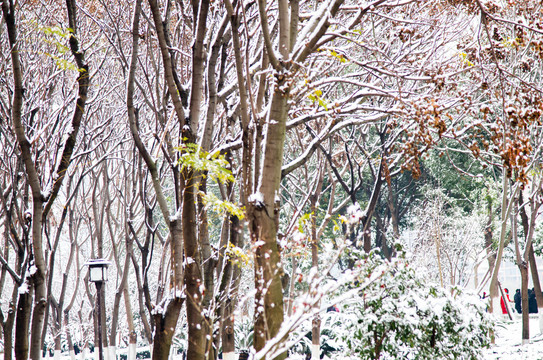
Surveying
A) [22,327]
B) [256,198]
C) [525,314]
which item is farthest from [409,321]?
[525,314]

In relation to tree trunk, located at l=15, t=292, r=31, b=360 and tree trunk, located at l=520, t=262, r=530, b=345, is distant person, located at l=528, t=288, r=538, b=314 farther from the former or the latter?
tree trunk, located at l=15, t=292, r=31, b=360

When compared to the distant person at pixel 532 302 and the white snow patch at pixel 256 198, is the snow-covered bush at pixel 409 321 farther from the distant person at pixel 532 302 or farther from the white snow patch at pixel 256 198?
the distant person at pixel 532 302

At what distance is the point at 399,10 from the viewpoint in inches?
412

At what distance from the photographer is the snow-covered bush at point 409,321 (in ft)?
23.5

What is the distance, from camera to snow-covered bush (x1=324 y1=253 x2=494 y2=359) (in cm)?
717

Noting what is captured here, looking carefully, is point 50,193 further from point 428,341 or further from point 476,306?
point 476,306

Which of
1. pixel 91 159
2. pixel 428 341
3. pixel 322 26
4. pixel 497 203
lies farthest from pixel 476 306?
pixel 497 203

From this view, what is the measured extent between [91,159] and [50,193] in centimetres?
745

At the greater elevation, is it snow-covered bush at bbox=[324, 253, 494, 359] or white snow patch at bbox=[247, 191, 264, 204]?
white snow patch at bbox=[247, 191, 264, 204]

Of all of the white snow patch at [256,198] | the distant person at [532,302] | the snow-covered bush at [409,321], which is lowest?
the distant person at [532,302]

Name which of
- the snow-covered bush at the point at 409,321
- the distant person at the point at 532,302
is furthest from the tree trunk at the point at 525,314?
the distant person at the point at 532,302

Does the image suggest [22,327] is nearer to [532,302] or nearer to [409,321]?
[409,321]

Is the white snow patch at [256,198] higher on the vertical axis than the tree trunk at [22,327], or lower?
higher

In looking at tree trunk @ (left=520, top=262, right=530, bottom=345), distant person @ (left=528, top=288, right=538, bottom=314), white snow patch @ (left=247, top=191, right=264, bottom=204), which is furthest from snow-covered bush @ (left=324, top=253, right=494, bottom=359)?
distant person @ (left=528, top=288, right=538, bottom=314)
